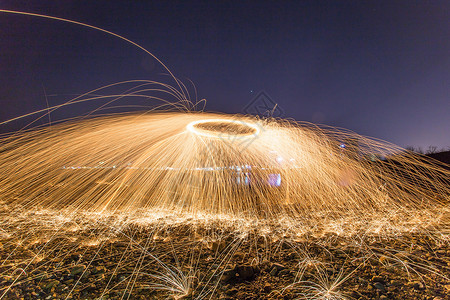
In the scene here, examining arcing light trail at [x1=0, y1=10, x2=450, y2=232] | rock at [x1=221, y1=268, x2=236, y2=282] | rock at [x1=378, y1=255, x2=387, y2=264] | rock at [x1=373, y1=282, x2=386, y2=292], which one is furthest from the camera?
arcing light trail at [x1=0, y1=10, x2=450, y2=232]

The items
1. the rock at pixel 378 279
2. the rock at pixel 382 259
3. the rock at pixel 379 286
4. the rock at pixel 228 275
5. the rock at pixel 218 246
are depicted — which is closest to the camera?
the rock at pixel 379 286

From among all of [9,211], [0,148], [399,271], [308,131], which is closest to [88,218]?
[9,211]

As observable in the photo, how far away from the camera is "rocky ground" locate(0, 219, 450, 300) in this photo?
199cm

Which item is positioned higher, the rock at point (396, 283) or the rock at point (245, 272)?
the rock at point (396, 283)

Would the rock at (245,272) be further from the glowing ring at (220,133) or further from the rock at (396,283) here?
the glowing ring at (220,133)

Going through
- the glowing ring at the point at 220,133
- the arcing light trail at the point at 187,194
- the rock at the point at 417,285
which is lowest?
the arcing light trail at the point at 187,194

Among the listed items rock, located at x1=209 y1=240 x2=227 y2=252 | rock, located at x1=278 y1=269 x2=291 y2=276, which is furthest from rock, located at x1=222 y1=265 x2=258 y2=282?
rock, located at x1=209 y1=240 x2=227 y2=252

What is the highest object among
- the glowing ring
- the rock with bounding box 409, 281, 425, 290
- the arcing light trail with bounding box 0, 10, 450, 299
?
the glowing ring

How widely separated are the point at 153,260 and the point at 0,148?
15.3ft

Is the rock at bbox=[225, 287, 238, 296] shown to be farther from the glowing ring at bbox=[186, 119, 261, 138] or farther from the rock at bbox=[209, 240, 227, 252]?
the glowing ring at bbox=[186, 119, 261, 138]

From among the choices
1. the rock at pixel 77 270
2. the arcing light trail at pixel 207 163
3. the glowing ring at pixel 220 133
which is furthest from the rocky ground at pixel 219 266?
the glowing ring at pixel 220 133

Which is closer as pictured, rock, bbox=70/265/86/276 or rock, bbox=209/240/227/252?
rock, bbox=70/265/86/276

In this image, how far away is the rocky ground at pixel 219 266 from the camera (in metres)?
1.99

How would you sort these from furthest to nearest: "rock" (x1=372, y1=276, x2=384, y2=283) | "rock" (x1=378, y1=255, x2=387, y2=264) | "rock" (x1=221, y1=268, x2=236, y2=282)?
1. "rock" (x1=378, y1=255, x2=387, y2=264)
2. "rock" (x1=221, y1=268, x2=236, y2=282)
3. "rock" (x1=372, y1=276, x2=384, y2=283)
